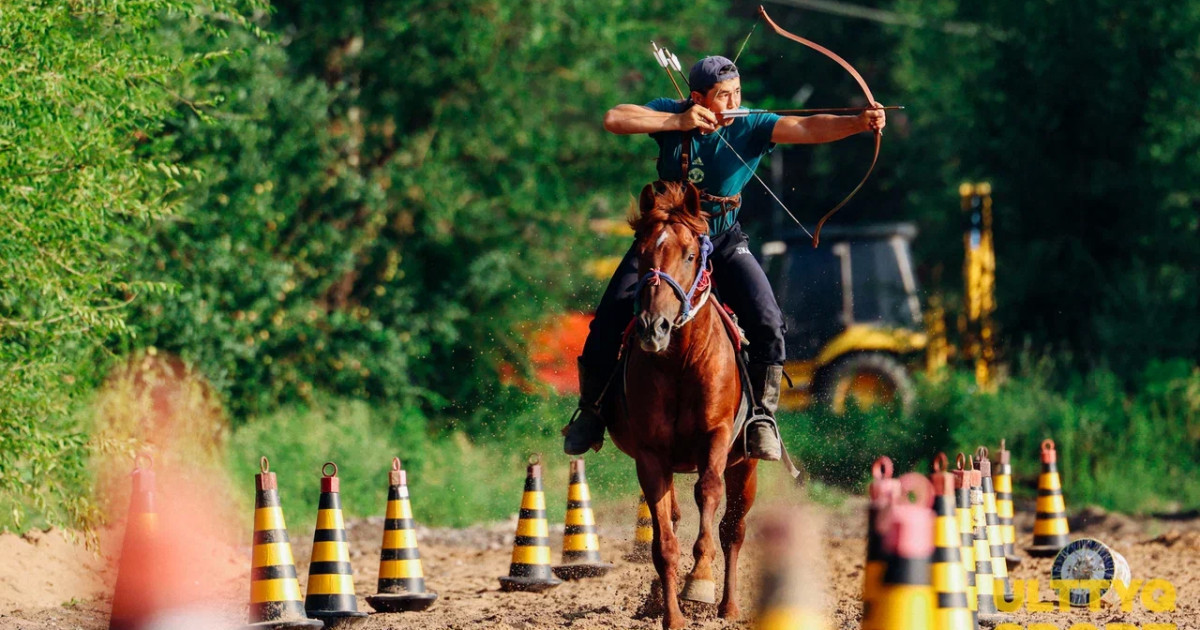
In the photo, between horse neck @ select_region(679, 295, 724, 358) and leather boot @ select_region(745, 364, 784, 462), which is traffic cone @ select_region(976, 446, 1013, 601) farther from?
horse neck @ select_region(679, 295, 724, 358)

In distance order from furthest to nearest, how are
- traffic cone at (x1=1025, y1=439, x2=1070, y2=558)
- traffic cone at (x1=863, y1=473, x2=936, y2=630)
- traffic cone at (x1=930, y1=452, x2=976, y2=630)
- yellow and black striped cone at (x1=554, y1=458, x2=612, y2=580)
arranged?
traffic cone at (x1=1025, y1=439, x2=1070, y2=558) < yellow and black striped cone at (x1=554, y1=458, x2=612, y2=580) < traffic cone at (x1=930, y1=452, x2=976, y2=630) < traffic cone at (x1=863, y1=473, x2=936, y2=630)

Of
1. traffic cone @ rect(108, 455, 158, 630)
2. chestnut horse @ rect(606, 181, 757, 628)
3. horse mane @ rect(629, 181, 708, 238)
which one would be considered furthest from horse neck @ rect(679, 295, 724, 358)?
traffic cone @ rect(108, 455, 158, 630)

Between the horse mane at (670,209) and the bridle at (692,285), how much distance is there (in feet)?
0.41

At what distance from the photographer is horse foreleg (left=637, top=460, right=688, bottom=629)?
9.03m

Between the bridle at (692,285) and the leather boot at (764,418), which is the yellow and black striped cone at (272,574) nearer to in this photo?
the bridle at (692,285)

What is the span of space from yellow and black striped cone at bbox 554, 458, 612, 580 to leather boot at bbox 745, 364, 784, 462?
253 centimetres

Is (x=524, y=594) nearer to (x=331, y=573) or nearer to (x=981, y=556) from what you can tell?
(x=331, y=573)

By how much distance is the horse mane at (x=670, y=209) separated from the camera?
919 centimetres

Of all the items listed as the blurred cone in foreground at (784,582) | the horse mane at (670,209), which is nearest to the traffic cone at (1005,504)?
the horse mane at (670,209)

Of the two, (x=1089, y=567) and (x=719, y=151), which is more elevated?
(x=719, y=151)

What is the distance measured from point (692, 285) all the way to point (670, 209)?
1.51ft

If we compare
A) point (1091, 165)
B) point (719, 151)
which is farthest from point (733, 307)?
point (1091, 165)

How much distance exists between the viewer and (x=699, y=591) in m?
9.41

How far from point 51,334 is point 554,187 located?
12821 mm
